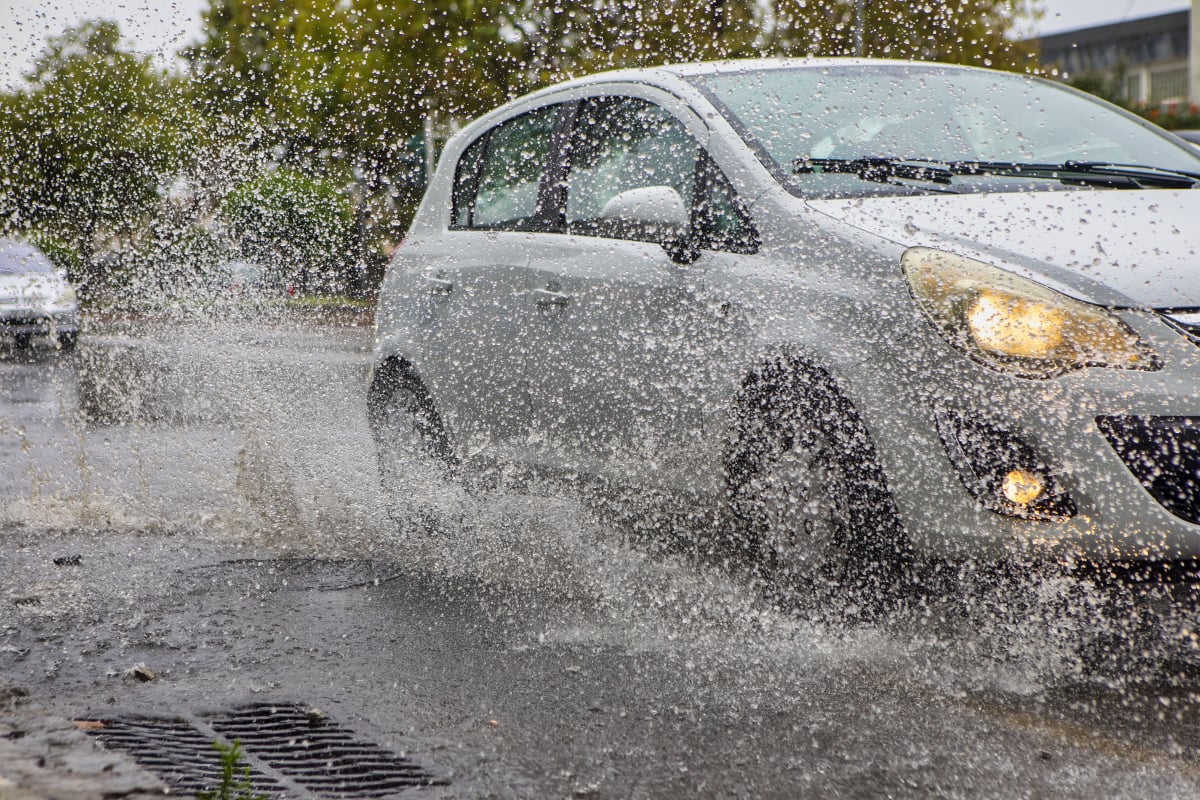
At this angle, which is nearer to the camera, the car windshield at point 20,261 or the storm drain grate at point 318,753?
the storm drain grate at point 318,753

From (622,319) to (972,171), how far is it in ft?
3.71

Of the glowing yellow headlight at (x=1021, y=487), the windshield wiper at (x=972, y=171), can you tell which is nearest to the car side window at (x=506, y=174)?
the windshield wiper at (x=972, y=171)

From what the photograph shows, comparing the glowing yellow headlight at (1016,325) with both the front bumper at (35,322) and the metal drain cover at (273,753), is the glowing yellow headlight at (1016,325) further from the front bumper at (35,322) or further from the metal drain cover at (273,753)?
the front bumper at (35,322)

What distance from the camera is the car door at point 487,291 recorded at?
508 cm

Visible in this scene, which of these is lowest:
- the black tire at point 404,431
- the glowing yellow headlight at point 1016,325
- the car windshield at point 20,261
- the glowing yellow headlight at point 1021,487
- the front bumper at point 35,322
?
the front bumper at point 35,322

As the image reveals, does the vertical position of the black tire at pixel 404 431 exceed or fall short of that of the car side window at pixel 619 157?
it falls short

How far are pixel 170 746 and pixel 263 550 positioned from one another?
7.35ft

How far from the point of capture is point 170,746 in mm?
3117

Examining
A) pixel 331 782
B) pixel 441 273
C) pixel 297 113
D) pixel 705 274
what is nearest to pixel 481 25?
pixel 297 113

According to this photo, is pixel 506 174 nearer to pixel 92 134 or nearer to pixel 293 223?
pixel 92 134

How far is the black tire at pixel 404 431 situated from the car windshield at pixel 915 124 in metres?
1.73

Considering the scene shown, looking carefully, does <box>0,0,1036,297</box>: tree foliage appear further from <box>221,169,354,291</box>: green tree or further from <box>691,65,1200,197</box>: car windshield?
<box>691,65,1200,197</box>: car windshield

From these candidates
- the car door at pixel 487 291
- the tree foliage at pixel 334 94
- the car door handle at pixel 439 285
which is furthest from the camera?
the tree foliage at pixel 334 94

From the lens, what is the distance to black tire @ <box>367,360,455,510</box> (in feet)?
18.3
